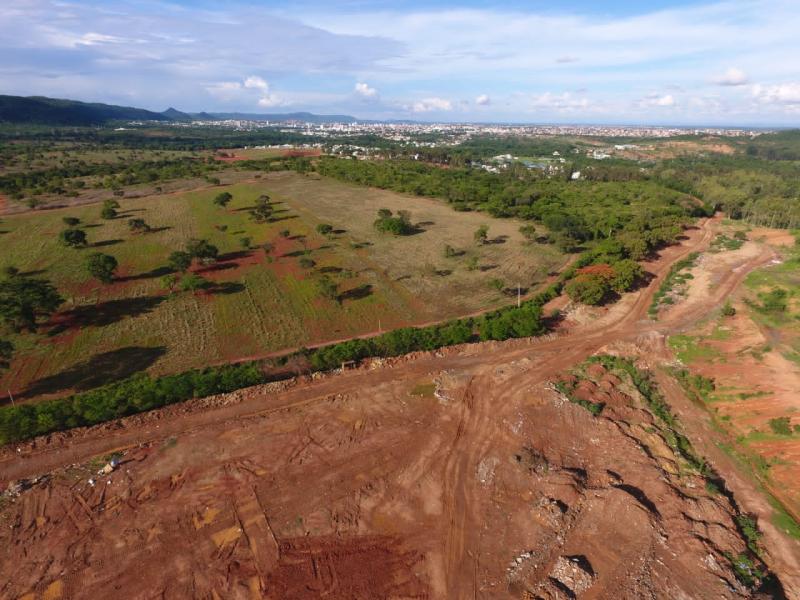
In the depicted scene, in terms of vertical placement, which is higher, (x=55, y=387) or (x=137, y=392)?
(x=137, y=392)

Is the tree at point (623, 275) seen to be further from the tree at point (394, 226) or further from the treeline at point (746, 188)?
the treeline at point (746, 188)

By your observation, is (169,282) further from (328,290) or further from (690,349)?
Result: (690,349)

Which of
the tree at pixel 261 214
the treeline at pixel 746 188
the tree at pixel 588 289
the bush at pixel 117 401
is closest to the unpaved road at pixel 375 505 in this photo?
the bush at pixel 117 401

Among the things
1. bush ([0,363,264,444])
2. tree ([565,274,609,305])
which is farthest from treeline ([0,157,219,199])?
tree ([565,274,609,305])

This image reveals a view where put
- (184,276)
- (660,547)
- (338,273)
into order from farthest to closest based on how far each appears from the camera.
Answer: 1. (338,273)
2. (184,276)
3. (660,547)

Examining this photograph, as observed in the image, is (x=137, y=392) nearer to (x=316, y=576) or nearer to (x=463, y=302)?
(x=316, y=576)

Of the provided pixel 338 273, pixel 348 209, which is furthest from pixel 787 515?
pixel 348 209

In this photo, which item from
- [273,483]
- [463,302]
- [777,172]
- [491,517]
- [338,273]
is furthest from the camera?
[777,172]
